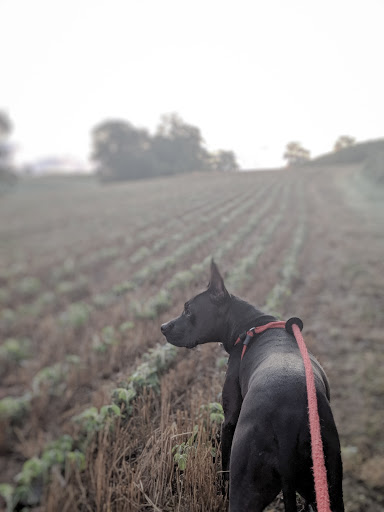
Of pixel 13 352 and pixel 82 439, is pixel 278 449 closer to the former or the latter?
pixel 82 439

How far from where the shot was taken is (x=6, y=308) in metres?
8.49

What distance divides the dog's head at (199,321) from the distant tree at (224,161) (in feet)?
4.77

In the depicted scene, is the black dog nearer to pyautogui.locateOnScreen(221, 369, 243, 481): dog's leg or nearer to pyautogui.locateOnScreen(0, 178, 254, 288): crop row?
pyautogui.locateOnScreen(221, 369, 243, 481): dog's leg

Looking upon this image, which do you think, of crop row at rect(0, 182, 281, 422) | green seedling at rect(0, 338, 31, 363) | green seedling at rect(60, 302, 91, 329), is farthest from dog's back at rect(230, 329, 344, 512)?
green seedling at rect(60, 302, 91, 329)

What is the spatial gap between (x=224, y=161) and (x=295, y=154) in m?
0.69

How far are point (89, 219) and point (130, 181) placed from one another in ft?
46.2

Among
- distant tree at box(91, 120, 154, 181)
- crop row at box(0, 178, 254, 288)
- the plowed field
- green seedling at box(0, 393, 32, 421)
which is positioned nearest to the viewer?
the plowed field

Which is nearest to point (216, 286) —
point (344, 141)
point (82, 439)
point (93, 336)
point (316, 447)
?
point (316, 447)

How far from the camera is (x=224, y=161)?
3.21 m

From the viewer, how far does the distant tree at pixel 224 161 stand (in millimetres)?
3117

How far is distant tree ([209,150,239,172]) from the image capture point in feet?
10.2

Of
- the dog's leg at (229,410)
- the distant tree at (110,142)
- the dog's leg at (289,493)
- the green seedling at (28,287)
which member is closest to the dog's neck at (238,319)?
the dog's leg at (229,410)

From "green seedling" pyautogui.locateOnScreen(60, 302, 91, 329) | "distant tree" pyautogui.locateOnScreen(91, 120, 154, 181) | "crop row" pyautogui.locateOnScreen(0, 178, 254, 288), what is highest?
"distant tree" pyautogui.locateOnScreen(91, 120, 154, 181)

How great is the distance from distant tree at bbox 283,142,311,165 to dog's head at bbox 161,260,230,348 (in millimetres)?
1613
